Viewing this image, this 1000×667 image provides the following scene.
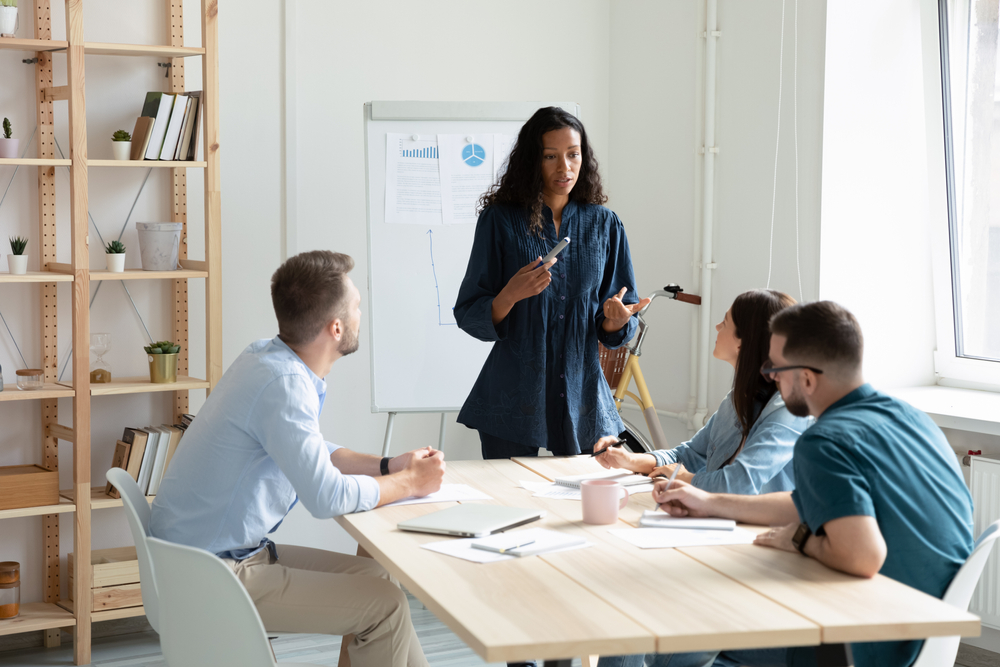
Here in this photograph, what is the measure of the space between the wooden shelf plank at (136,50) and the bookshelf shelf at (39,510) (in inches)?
56.8

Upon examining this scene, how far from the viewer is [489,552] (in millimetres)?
1636

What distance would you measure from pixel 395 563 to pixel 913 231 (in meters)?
2.59

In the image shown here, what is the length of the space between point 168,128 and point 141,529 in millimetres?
1824

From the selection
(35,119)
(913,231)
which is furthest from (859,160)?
(35,119)

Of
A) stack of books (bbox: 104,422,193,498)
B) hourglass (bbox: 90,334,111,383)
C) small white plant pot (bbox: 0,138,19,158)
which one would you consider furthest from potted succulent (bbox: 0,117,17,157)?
stack of books (bbox: 104,422,193,498)

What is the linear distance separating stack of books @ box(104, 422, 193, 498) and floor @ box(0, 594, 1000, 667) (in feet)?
1.70

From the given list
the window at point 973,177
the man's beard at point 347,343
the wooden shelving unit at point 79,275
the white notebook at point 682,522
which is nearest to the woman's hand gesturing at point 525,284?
the man's beard at point 347,343

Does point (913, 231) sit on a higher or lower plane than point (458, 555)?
higher

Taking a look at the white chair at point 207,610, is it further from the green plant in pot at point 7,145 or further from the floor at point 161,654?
the green plant in pot at point 7,145

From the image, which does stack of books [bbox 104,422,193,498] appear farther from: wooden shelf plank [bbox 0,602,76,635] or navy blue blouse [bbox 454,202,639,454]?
navy blue blouse [bbox 454,202,639,454]

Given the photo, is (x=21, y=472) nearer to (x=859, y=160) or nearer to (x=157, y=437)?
(x=157, y=437)

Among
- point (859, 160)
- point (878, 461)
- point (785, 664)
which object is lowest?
point (785, 664)

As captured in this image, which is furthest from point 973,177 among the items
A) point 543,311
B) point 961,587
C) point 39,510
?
point 39,510

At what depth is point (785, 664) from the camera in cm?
190
